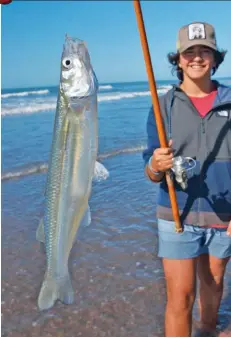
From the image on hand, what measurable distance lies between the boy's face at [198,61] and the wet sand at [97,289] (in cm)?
240

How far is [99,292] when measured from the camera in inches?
184

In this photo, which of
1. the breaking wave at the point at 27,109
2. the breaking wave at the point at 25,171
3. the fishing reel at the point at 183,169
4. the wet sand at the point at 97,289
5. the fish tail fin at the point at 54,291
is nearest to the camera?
the fish tail fin at the point at 54,291

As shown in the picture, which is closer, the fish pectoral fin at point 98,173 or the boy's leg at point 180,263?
the fish pectoral fin at point 98,173

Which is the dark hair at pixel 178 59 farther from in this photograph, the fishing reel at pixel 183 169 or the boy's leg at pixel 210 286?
the boy's leg at pixel 210 286

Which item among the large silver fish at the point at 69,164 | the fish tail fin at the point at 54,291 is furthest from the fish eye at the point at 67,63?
the fish tail fin at the point at 54,291

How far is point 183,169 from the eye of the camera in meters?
2.96

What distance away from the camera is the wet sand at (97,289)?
412cm

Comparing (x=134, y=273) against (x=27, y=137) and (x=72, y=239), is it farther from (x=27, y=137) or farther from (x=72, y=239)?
(x=27, y=137)

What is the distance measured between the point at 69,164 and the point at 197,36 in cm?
138

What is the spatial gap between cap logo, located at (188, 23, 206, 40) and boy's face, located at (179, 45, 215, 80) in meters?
0.07

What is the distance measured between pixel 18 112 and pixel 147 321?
2139 centimetres

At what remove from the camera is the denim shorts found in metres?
3.19

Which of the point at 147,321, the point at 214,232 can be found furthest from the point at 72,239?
the point at 147,321

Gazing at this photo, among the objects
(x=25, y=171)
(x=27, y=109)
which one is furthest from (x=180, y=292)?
(x=27, y=109)
